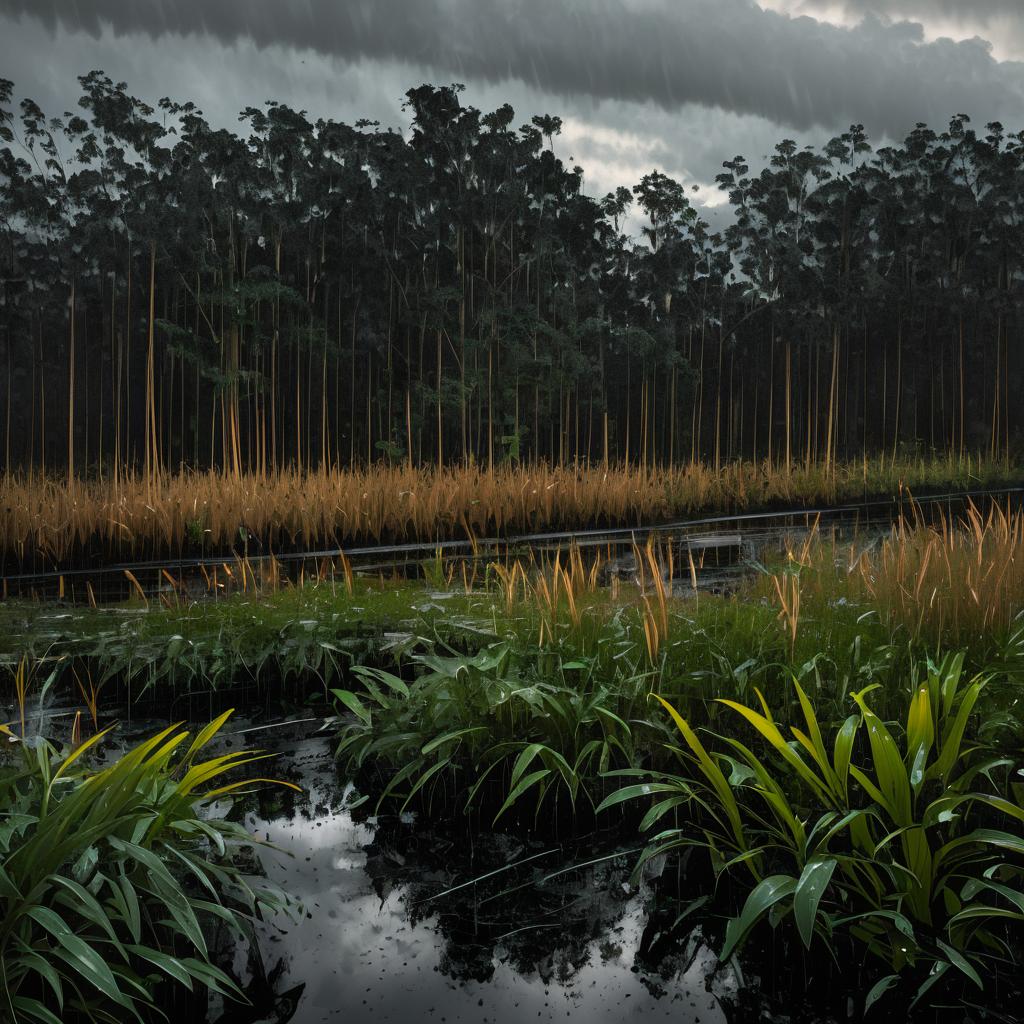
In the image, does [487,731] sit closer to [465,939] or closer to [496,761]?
[496,761]

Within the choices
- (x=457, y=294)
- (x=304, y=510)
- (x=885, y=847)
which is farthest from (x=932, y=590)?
(x=457, y=294)

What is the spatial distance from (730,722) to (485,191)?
53.1 feet

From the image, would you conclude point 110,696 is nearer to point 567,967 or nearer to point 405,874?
point 405,874

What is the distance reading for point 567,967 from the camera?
1980 mm

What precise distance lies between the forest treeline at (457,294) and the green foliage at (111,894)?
965cm

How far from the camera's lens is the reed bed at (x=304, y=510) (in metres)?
7.96

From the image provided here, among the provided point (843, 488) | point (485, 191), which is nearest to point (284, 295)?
point (485, 191)

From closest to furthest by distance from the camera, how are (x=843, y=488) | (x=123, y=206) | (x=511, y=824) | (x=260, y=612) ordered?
(x=511, y=824) → (x=260, y=612) → (x=843, y=488) → (x=123, y=206)

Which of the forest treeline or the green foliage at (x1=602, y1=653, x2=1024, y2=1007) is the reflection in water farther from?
the forest treeline

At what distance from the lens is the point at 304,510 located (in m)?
8.59

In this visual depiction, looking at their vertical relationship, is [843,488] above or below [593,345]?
below

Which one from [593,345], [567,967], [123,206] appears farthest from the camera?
[593,345]

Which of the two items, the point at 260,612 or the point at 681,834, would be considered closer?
the point at 681,834

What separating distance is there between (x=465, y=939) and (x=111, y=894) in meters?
0.72
